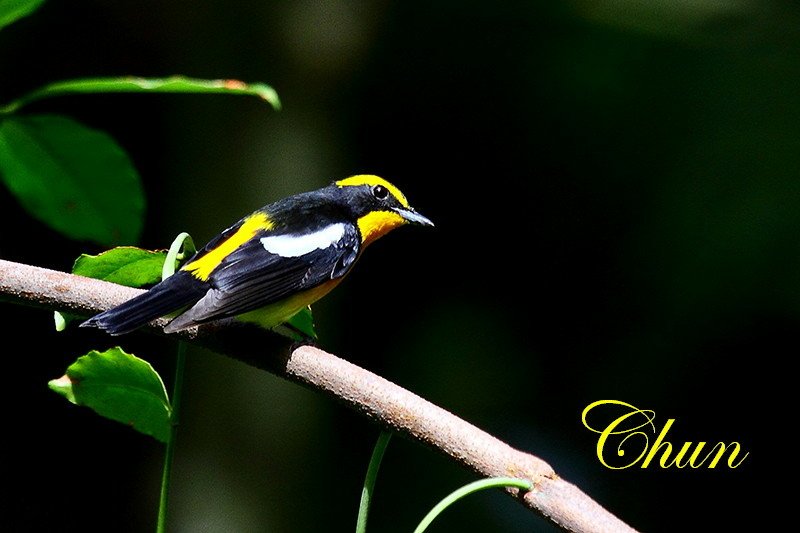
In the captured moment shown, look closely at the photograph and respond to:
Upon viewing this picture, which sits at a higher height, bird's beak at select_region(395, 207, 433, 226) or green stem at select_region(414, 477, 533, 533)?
bird's beak at select_region(395, 207, 433, 226)

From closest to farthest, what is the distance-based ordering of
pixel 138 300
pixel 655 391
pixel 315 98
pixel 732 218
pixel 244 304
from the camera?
1. pixel 138 300
2. pixel 244 304
3. pixel 732 218
4. pixel 655 391
5. pixel 315 98

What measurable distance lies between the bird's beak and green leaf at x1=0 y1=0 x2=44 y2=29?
45.4 inches

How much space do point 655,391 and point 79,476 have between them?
2.89 meters

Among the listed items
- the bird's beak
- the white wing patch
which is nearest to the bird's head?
the bird's beak

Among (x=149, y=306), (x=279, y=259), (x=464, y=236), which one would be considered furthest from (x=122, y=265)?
(x=464, y=236)

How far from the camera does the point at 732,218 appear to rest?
412 centimetres

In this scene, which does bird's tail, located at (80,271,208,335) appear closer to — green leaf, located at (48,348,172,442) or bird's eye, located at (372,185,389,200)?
green leaf, located at (48,348,172,442)

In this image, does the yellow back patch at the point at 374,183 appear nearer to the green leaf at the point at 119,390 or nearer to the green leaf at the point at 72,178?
the green leaf at the point at 72,178

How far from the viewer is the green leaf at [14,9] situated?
1.27m

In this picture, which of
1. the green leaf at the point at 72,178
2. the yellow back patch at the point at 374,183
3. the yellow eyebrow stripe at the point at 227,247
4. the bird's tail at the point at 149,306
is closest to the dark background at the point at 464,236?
the yellow back patch at the point at 374,183

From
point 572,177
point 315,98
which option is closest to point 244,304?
point 315,98

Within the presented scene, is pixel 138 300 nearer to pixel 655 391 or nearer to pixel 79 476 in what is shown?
pixel 655 391

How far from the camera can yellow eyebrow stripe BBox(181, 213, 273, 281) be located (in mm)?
→ 1977

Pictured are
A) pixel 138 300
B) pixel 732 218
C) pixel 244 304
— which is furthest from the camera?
pixel 732 218
